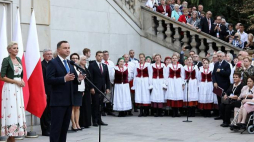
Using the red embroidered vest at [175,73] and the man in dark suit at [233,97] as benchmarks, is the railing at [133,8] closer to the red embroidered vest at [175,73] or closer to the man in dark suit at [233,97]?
the red embroidered vest at [175,73]

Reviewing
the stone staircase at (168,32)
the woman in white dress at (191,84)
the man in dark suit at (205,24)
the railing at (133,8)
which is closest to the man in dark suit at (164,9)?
the stone staircase at (168,32)

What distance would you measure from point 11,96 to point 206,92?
726 cm

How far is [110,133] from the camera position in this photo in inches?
469

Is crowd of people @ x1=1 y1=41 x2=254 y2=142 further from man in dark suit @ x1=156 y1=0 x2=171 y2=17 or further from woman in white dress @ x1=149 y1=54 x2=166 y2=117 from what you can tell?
man in dark suit @ x1=156 y1=0 x2=171 y2=17

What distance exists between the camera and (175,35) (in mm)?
18594

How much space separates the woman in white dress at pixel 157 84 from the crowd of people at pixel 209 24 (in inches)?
133

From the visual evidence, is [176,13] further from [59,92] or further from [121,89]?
[59,92]

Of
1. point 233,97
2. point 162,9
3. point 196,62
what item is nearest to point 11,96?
point 233,97

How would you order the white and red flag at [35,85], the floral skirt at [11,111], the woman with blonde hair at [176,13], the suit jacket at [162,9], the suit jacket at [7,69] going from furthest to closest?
the suit jacket at [162,9]
the woman with blonde hair at [176,13]
the white and red flag at [35,85]
the floral skirt at [11,111]
the suit jacket at [7,69]

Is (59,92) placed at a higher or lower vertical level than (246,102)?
higher

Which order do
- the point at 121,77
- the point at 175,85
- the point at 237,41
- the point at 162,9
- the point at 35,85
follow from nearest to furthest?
the point at 35,85 < the point at 121,77 < the point at 175,85 < the point at 237,41 < the point at 162,9

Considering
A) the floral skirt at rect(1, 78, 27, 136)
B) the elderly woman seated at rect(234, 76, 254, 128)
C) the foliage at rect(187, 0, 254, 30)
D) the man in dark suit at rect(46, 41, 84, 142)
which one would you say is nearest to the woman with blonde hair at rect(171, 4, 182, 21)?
the foliage at rect(187, 0, 254, 30)

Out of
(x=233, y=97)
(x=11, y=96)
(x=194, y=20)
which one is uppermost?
(x=194, y=20)

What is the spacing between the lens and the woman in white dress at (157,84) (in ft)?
50.8
